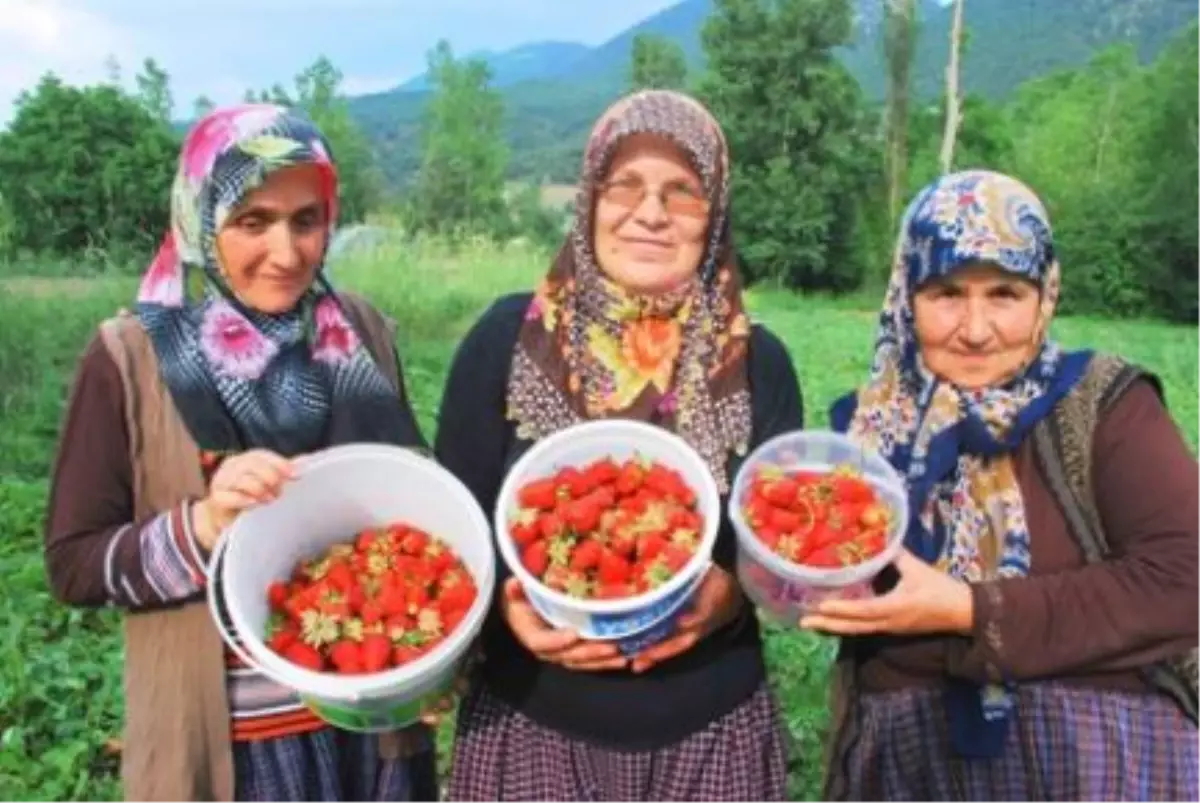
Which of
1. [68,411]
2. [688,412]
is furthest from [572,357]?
[68,411]

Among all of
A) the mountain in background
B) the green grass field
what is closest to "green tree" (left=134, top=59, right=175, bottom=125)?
the green grass field

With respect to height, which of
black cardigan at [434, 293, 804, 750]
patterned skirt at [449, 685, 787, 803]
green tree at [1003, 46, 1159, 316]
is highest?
black cardigan at [434, 293, 804, 750]

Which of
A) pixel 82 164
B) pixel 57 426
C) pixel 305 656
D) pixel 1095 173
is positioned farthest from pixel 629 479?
pixel 1095 173

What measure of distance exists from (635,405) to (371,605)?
499 millimetres

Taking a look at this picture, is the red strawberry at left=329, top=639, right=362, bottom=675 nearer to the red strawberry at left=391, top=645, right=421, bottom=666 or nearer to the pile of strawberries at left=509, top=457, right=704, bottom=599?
the red strawberry at left=391, top=645, right=421, bottom=666

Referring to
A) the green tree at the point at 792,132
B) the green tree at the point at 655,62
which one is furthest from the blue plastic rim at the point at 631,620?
the green tree at the point at 655,62

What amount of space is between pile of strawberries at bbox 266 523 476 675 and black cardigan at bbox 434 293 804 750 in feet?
0.40

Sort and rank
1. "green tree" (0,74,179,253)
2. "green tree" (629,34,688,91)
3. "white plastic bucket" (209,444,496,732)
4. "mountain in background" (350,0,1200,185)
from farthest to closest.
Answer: "mountain in background" (350,0,1200,185), "green tree" (629,34,688,91), "green tree" (0,74,179,253), "white plastic bucket" (209,444,496,732)

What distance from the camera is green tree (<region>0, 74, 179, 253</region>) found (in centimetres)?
2253

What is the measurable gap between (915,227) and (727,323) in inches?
11.8

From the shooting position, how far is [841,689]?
1843 mm

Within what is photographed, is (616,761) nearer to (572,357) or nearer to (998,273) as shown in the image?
(572,357)

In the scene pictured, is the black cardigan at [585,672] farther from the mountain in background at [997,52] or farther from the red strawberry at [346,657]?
the mountain in background at [997,52]

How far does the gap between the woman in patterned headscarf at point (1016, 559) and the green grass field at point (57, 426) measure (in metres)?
1.38
